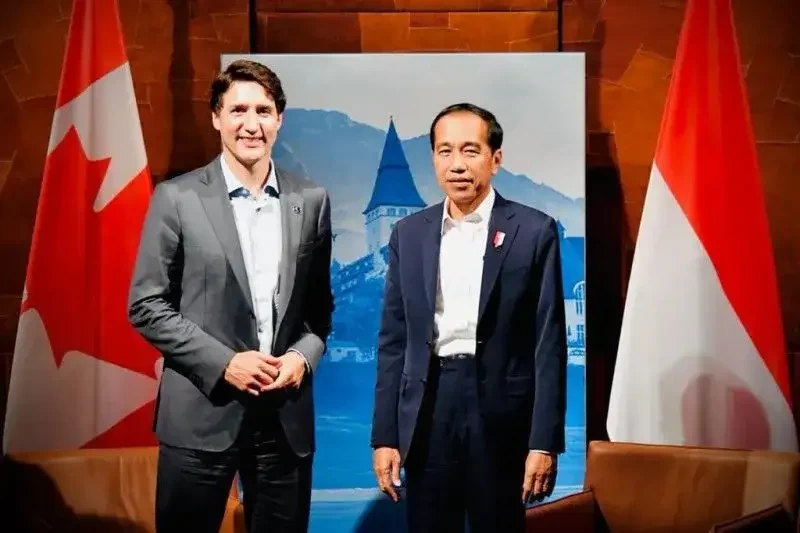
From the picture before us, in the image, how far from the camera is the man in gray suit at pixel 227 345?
2252 millimetres

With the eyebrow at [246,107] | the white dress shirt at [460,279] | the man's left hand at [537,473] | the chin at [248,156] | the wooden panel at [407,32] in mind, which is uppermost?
the wooden panel at [407,32]

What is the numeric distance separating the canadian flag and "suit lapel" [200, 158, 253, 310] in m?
0.72

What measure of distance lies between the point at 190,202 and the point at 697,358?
5.75ft

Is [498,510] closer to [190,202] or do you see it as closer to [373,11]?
[190,202]

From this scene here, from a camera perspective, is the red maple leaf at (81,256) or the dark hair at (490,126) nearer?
the dark hair at (490,126)

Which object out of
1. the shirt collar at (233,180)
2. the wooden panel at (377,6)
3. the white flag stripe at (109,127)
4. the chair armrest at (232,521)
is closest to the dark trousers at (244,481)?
the chair armrest at (232,521)

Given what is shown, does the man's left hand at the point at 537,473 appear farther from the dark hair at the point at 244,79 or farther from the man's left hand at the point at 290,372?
the dark hair at the point at 244,79

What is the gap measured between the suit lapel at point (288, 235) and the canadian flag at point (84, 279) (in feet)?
2.56

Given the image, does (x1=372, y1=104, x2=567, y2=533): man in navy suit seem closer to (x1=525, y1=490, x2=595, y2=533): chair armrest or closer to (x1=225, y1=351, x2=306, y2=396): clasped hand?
(x1=225, y1=351, x2=306, y2=396): clasped hand

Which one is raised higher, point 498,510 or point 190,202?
point 190,202

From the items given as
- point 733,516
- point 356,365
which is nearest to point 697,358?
point 733,516

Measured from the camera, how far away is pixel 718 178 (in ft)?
9.66

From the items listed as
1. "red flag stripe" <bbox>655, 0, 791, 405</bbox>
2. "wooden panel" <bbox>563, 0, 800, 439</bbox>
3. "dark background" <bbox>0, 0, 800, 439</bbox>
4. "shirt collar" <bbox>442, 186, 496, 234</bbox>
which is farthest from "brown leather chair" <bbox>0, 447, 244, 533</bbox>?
"red flag stripe" <bbox>655, 0, 791, 405</bbox>

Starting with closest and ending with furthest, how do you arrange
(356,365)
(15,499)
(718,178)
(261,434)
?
(261,434)
(15,499)
(718,178)
(356,365)
